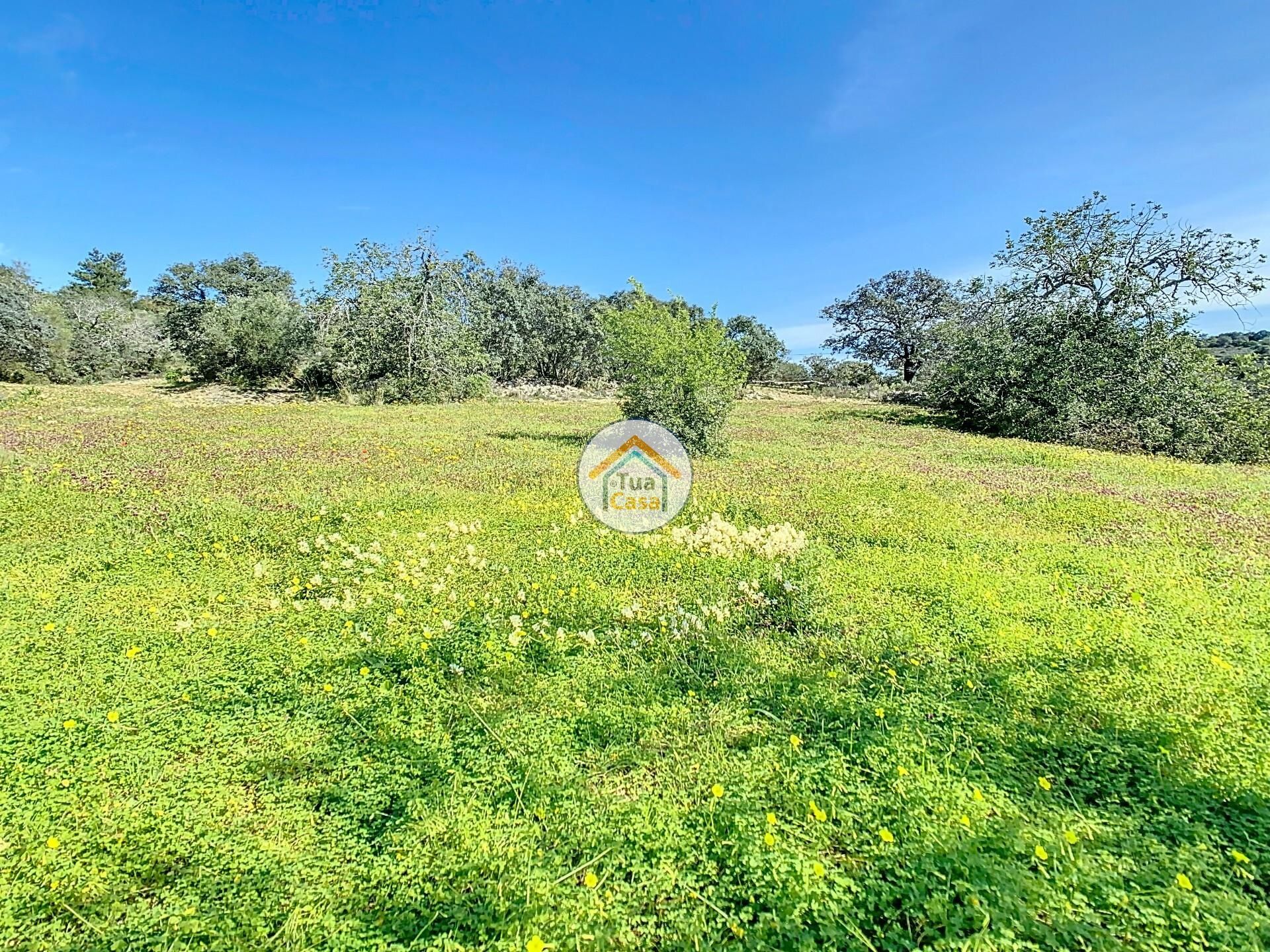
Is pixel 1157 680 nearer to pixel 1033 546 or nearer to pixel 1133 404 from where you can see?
pixel 1033 546

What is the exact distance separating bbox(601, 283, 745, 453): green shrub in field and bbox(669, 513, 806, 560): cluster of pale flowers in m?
5.41

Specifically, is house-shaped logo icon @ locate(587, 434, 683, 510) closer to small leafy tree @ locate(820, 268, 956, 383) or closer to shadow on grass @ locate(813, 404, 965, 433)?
shadow on grass @ locate(813, 404, 965, 433)

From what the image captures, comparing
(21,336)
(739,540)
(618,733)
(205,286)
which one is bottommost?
(618,733)

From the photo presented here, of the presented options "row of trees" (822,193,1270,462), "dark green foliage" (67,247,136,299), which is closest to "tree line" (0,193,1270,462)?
"row of trees" (822,193,1270,462)

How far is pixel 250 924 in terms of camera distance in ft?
7.30

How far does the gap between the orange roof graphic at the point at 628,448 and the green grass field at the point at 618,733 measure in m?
2.38

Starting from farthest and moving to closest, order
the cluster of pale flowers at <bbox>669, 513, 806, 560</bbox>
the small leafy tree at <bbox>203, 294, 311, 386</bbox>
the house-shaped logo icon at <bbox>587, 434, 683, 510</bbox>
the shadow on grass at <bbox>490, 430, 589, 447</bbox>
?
the small leafy tree at <bbox>203, 294, 311, 386</bbox> < the shadow on grass at <bbox>490, 430, 589, 447</bbox> < the house-shaped logo icon at <bbox>587, 434, 683, 510</bbox> < the cluster of pale flowers at <bbox>669, 513, 806, 560</bbox>

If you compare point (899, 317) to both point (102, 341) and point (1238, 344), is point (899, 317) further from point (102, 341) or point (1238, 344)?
point (102, 341)

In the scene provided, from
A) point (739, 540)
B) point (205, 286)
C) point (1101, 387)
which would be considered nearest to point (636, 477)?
point (739, 540)

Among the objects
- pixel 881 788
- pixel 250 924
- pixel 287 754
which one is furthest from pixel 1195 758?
pixel 287 754

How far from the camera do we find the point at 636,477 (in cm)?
890

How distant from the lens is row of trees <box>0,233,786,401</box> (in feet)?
78.5

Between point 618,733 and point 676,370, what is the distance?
9.22m

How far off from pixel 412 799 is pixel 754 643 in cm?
266
